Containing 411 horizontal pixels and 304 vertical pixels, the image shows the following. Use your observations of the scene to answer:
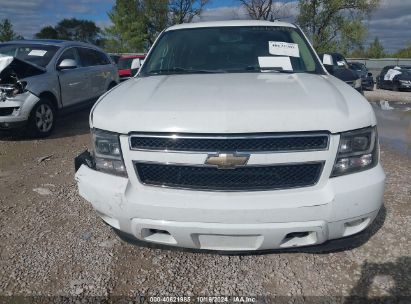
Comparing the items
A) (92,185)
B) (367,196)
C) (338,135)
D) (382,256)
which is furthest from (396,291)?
(92,185)

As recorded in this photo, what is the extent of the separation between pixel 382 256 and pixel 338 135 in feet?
4.04

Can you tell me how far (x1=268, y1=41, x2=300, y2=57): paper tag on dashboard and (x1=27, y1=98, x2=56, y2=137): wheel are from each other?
449 cm

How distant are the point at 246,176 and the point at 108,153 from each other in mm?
902

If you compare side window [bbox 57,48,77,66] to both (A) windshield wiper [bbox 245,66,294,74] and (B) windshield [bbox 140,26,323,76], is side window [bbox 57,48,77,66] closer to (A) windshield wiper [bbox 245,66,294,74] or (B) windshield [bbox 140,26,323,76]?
(B) windshield [bbox 140,26,323,76]

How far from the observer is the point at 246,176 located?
2.20 metres

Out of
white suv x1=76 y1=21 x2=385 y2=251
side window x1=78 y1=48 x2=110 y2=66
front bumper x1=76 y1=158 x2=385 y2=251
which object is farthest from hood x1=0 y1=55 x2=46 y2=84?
front bumper x1=76 y1=158 x2=385 y2=251

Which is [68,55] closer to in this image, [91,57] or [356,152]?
[91,57]

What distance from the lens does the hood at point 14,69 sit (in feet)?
19.2

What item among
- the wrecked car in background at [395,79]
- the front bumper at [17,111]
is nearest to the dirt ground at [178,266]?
the front bumper at [17,111]

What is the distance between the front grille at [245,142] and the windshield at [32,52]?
570 cm

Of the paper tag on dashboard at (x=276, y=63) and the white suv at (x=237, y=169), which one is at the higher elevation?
the paper tag on dashboard at (x=276, y=63)

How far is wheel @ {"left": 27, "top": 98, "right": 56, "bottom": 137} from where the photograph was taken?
20.9ft

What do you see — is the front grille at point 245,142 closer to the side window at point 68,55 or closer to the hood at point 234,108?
the hood at point 234,108

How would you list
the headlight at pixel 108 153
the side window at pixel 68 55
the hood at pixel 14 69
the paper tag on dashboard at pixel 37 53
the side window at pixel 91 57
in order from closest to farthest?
the headlight at pixel 108 153 → the hood at pixel 14 69 → the paper tag on dashboard at pixel 37 53 → the side window at pixel 68 55 → the side window at pixel 91 57
